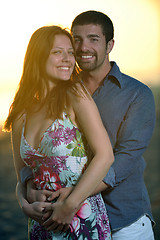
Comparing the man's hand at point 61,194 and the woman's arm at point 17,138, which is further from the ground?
the woman's arm at point 17,138

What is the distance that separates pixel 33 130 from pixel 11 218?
7457 millimetres

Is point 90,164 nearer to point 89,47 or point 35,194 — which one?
point 35,194

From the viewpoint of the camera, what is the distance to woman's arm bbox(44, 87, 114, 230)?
196 cm

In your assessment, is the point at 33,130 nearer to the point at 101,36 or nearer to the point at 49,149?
→ the point at 49,149

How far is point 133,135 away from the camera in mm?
2348

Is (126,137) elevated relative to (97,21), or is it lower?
lower

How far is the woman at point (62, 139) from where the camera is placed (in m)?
2.00

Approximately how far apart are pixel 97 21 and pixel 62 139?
1.01 m

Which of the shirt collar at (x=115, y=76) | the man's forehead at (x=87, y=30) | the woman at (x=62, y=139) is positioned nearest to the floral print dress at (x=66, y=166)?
the woman at (x=62, y=139)

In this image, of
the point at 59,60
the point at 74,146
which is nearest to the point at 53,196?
the point at 74,146

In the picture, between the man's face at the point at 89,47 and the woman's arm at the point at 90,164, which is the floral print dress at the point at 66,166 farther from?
the man's face at the point at 89,47

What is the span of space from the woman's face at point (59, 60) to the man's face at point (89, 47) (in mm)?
479

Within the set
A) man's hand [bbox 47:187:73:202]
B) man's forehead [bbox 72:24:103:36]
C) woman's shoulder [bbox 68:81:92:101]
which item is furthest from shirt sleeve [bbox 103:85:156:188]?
man's forehead [bbox 72:24:103:36]

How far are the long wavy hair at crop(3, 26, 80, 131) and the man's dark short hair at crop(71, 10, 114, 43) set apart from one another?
55 cm
